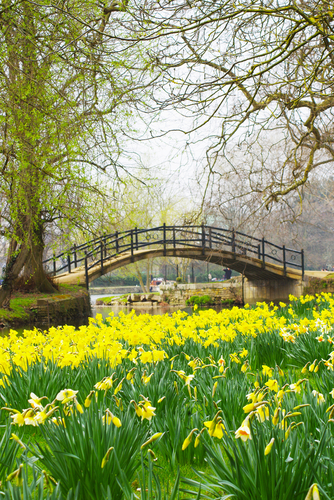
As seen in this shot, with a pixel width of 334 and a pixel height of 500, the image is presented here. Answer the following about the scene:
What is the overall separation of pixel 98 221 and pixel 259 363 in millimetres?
5699

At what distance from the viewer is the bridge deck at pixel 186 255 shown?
15.3 m

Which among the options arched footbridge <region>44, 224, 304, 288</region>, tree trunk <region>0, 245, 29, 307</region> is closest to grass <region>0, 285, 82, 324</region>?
tree trunk <region>0, 245, 29, 307</region>

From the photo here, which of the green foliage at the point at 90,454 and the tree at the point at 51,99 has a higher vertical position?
the tree at the point at 51,99

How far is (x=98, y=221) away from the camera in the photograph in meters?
8.69

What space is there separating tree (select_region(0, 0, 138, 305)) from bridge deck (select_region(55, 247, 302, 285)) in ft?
18.6

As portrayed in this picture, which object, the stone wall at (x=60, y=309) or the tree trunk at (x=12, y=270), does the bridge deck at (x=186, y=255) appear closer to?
the stone wall at (x=60, y=309)

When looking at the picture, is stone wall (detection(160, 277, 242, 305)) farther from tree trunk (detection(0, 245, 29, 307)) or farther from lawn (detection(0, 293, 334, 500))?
lawn (detection(0, 293, 334, 500))

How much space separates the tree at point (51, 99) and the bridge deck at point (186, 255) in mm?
5678

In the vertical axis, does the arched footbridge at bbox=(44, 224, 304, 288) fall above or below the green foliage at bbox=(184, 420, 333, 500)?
above

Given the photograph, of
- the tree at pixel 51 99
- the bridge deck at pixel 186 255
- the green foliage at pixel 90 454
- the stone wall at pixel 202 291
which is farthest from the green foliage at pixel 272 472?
the stone wall at pixel 202 291

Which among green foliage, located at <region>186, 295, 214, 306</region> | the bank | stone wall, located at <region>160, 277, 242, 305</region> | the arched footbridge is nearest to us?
the bank

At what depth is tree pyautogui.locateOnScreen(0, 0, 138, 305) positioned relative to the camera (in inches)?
188

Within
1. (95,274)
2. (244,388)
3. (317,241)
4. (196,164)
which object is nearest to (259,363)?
(244,388)

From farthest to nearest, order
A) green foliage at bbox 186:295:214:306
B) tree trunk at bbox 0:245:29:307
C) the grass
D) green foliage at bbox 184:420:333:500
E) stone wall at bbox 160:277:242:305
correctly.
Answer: stone wall at bbox 160:277:242:305 → green foliage at bbox 186:295:214:306 → the grass → tree trunk at bbox 0:245:29:307 → green foliage at bbox 184:420:333:500
